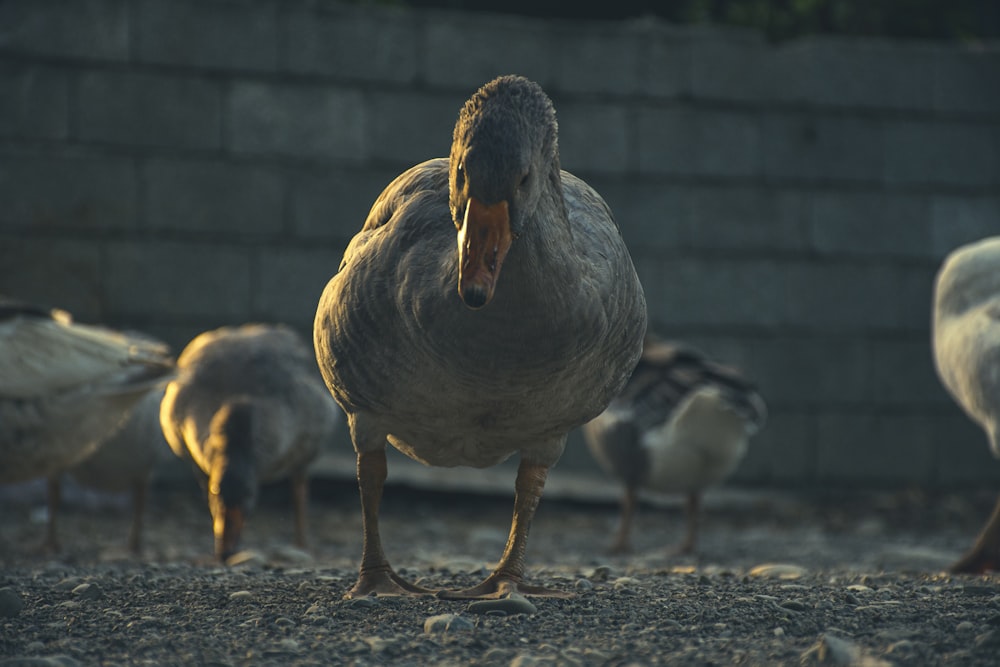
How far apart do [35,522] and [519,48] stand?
16.2 feet

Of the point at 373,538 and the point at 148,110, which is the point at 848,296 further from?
the point at 373,538

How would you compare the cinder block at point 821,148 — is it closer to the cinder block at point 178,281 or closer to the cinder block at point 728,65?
the cinder block at point 728,65

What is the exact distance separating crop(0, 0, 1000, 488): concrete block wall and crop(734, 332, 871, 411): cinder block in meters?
0.02

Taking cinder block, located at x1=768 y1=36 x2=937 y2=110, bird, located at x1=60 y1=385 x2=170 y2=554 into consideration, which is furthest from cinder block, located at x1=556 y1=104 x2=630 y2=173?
bird, located at x1=60 y1=385 x2=170 y2=554

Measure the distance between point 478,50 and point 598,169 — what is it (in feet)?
4.27

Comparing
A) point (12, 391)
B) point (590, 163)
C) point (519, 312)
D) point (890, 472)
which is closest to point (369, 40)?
point (590, 163)

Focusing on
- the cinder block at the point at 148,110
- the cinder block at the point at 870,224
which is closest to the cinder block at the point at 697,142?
the cinder block at the point at 870,224

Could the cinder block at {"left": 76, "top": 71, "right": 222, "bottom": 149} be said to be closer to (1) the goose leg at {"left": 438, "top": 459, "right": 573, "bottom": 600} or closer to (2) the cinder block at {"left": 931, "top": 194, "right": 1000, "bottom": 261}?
(1) the goose leg at {"left": 438, "top": 459, "right": 573, "bottom": 600}

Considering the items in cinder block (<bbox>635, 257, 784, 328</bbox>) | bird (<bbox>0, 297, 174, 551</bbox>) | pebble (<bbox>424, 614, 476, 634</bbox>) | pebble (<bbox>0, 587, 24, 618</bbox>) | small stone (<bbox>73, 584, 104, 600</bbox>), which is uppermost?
cinder block (<bbox>635, 257, 784, 328</bbox>)

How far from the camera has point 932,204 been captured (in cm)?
981

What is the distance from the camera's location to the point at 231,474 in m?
6.35

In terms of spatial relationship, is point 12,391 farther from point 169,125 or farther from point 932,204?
point 932,204

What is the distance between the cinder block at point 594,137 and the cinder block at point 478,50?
359mm

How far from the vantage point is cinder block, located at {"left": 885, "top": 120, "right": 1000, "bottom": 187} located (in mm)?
9797
